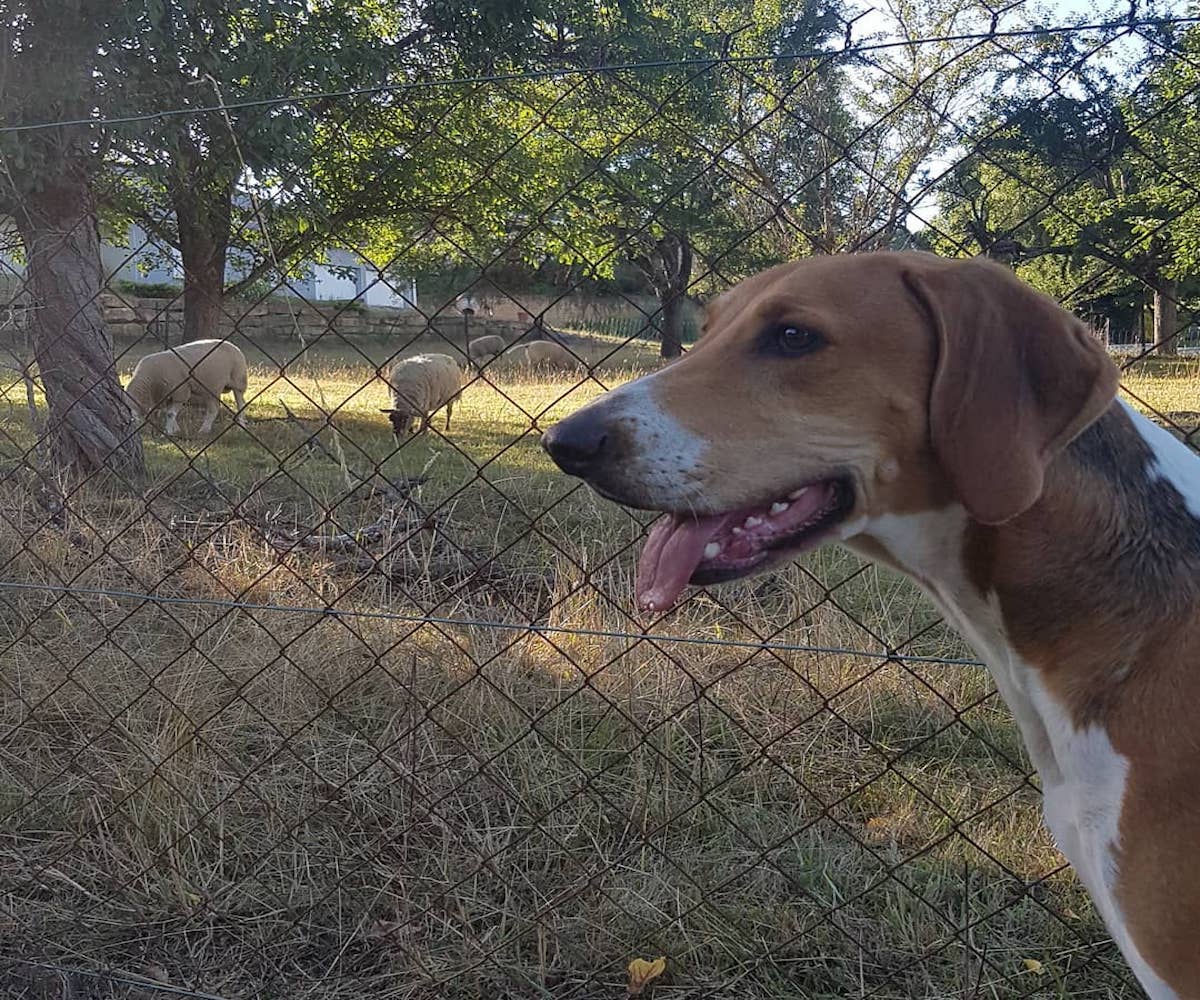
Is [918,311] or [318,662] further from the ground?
[918,311]

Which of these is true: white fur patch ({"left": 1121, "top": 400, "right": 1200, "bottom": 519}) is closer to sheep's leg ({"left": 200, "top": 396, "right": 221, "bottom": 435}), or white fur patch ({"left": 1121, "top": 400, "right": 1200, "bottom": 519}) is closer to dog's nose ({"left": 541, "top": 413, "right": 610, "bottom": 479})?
dog's nose ({"left": 541, "top": 413, "right": 610, "bottom": 479})

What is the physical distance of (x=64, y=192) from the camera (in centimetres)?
519

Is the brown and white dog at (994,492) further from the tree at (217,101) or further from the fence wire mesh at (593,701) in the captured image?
the tree at (217,101)

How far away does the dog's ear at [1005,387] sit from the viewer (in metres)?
1.42

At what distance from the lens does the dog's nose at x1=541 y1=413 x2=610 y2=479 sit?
1474 millimetres

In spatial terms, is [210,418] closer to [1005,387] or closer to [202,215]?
[202,215]

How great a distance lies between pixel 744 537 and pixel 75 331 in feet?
16.2

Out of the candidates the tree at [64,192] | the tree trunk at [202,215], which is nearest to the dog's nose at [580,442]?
the tree trunk at [202,215]

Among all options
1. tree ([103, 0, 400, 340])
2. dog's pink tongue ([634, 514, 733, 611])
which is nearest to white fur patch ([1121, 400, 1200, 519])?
dog's pink tongue ([634, 514, 733, 611])

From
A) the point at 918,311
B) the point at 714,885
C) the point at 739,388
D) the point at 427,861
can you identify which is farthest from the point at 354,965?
the point at 918,311

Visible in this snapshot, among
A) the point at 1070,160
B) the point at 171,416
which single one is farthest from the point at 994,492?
the point at 171,416

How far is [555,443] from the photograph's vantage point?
58.4 inches

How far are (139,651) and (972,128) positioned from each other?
320 centimetres

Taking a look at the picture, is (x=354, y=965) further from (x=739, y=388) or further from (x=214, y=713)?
(x=739, y=388)
